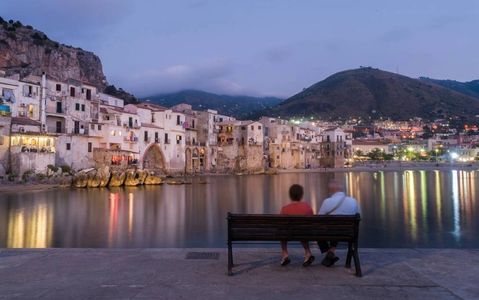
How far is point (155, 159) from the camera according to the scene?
75.4 metres

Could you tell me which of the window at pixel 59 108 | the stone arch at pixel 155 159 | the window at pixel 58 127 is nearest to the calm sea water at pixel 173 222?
the window at pixel 58 127

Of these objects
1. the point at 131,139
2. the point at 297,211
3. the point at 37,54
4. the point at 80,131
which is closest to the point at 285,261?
the point at 297,211

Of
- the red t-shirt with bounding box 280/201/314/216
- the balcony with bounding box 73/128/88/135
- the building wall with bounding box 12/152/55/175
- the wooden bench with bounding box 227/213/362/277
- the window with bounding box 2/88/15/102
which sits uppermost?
the window with bounding box 2/88/15/102

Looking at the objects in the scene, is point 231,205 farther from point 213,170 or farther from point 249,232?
point 213,170

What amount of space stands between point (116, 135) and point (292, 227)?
60336mm

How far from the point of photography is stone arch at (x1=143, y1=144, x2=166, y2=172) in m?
73.4

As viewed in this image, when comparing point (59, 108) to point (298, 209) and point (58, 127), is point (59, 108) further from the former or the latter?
point (298, 209)

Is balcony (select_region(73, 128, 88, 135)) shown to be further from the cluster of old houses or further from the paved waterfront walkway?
the paved waterfront walkway

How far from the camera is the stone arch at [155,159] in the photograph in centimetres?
7344

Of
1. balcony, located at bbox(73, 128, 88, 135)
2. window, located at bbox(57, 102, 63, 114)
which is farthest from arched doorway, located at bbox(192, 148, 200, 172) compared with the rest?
window, located at bbox(57, 102, 63, 114)

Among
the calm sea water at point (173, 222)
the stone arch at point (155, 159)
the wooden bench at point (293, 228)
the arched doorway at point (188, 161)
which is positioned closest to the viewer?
the wooden bench at point (293, 228)

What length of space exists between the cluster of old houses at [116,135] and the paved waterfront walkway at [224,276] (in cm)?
4769

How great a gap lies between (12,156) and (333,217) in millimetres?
51312

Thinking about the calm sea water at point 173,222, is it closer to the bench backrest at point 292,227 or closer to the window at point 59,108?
the bench backrest at point 292,227
